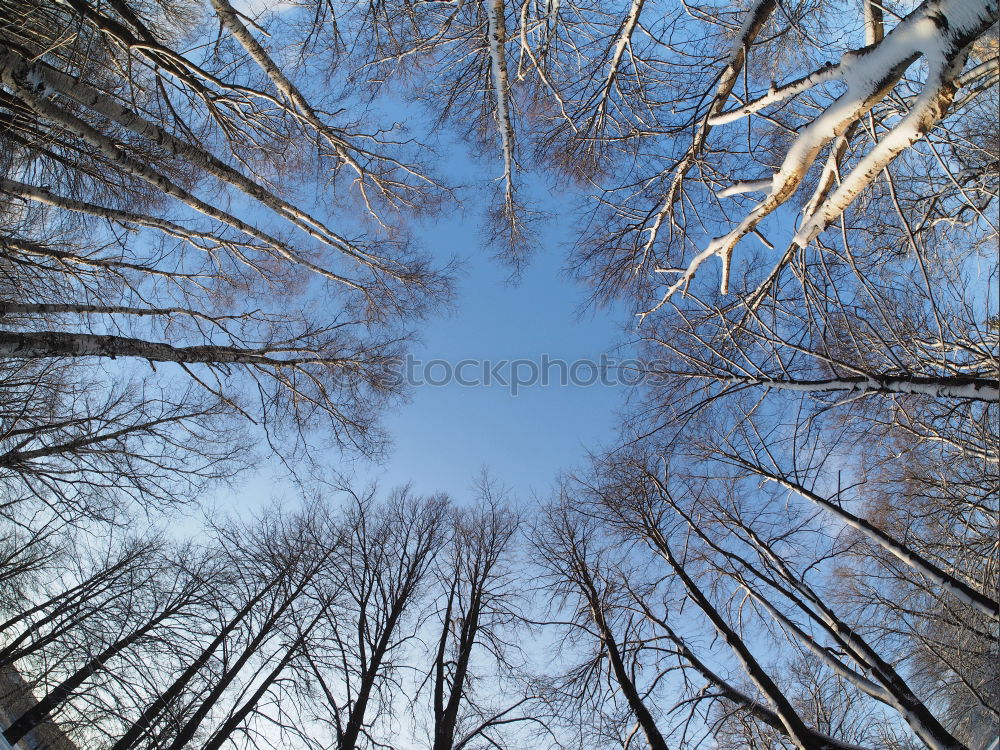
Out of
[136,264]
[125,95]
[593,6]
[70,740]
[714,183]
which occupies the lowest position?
[70,740]

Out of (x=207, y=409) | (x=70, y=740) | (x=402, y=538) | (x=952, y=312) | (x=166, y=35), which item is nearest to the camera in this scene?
(x=952, y=312)

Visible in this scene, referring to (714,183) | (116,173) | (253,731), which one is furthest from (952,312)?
(116,173)

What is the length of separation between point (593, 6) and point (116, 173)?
5.99 metres

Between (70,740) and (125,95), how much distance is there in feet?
24.1

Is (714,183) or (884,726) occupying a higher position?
(714,183)

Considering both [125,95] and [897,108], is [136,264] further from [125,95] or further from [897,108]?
[897,108]

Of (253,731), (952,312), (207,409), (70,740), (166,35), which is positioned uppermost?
(166,35)

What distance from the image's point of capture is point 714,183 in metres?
4.75

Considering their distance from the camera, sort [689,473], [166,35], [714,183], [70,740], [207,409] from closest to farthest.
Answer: [70,740] → [714,183] → [166,35] → [689,473] → [207,409]

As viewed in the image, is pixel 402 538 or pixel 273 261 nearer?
pixel 273 261

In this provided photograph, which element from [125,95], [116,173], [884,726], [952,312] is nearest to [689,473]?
[952,312]

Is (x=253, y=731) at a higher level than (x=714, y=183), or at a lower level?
lower

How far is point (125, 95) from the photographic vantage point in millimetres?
5023

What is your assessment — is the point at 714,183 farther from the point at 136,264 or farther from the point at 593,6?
the point at 136,264
